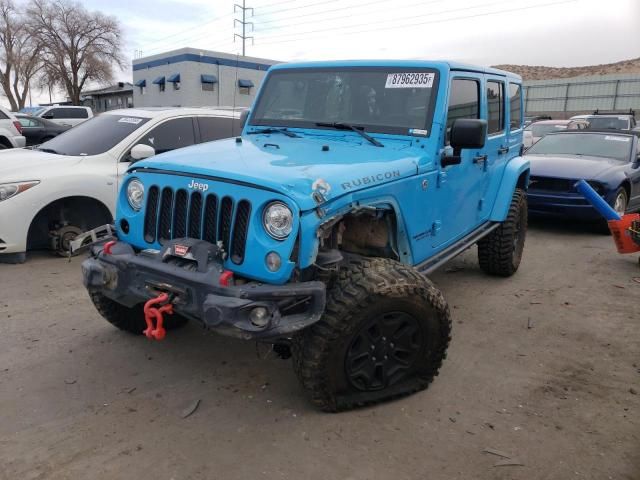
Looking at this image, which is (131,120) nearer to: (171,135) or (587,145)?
(171,135)

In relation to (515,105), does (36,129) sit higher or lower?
lower

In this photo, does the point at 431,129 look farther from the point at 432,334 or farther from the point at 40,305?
the point at 40,305

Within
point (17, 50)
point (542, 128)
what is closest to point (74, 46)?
point (17, 50)

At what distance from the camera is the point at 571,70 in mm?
67375

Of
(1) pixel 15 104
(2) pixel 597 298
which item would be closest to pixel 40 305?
(2) pixel 597 298

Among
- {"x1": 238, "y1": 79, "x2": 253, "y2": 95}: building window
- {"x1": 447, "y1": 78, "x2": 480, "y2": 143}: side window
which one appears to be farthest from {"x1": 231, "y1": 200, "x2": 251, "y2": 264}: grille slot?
{"x1": 238, "y1": 79, "x2": 253, "y2": 95}: building window

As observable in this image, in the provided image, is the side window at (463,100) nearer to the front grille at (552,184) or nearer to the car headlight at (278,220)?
the car headlight at (278,220)

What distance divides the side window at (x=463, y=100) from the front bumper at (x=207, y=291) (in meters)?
2.00

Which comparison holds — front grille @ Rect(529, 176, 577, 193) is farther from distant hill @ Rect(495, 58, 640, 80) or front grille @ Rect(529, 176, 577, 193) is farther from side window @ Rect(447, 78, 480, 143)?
distant hill @ Rect(495, 58, 640, 80)

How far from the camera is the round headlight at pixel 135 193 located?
3334 mm

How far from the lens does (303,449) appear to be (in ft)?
8.99

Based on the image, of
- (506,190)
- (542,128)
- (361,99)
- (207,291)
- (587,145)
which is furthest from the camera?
(542,128)

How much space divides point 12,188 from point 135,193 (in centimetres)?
283

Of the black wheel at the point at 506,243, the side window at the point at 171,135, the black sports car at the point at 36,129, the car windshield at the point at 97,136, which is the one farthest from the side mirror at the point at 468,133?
the black sports car at the point at 36,129
